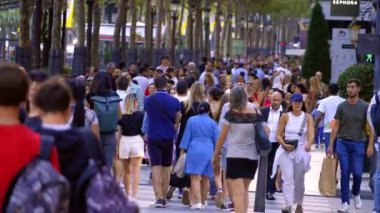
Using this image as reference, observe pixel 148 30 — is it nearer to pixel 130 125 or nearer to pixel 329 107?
pixel 329 107

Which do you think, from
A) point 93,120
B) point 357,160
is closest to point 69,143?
point 93,120

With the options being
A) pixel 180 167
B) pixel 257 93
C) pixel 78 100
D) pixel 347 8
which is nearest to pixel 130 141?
pixel 180 167

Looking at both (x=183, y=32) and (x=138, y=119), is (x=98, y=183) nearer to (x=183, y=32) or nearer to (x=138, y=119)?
(x=138, y=119)

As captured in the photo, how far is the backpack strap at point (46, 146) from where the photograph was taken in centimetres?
676

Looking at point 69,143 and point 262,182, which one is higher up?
point 69,143

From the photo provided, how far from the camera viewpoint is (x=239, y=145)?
567 inches

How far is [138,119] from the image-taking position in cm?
1711

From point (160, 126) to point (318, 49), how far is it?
36601 mm

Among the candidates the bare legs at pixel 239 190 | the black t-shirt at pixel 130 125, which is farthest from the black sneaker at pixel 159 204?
the bare legs at pixel 239 190

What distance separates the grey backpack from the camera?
6602mm

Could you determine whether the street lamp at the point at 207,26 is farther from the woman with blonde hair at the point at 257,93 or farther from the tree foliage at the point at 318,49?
the woman with blonde hair at the point at 257,93

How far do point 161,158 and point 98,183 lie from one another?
32.4ft

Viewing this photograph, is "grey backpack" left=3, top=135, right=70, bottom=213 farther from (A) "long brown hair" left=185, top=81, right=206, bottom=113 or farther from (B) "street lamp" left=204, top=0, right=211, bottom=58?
(B) "street lamp" left=204, top=0, right=211, bottom=58

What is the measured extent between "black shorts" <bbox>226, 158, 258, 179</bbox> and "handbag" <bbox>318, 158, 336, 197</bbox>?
4.30 m
